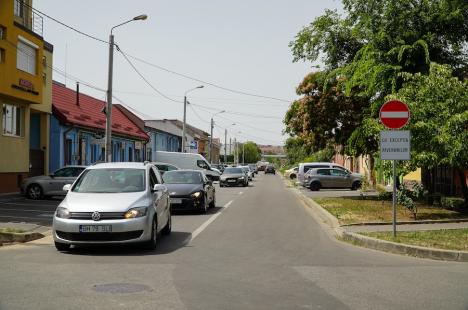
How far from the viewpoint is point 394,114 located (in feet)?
39.7

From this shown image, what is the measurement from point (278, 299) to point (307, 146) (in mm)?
23016

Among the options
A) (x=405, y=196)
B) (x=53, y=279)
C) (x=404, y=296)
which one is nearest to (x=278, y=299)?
(x=404, y=296)

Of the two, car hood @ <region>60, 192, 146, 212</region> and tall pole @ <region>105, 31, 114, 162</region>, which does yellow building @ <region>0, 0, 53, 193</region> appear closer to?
tall pole @ <region>105, 31, 114, 162</region>

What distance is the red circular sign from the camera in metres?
12.1

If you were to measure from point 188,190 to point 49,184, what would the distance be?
8.06m

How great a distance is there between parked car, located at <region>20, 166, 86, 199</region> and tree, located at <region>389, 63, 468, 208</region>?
13172 millimetres

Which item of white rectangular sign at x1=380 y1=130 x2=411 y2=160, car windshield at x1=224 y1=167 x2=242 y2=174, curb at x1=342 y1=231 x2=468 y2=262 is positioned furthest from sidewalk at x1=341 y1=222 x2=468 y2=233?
car windshield at x1=224 y1=167 x2=242 y2=174

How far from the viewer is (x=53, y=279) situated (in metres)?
7.75

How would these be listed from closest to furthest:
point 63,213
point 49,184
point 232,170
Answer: point 63,213 < point 49,184 < point 232,170

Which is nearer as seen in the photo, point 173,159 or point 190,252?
point 190,252

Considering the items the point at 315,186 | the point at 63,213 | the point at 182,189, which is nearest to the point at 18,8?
the point at 182,189

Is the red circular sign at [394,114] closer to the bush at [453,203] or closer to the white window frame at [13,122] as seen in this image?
the bush at [453,203]

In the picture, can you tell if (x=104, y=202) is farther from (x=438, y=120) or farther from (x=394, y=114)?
(x=438, y=120)

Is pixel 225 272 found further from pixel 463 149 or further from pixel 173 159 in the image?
pixel 173 159
